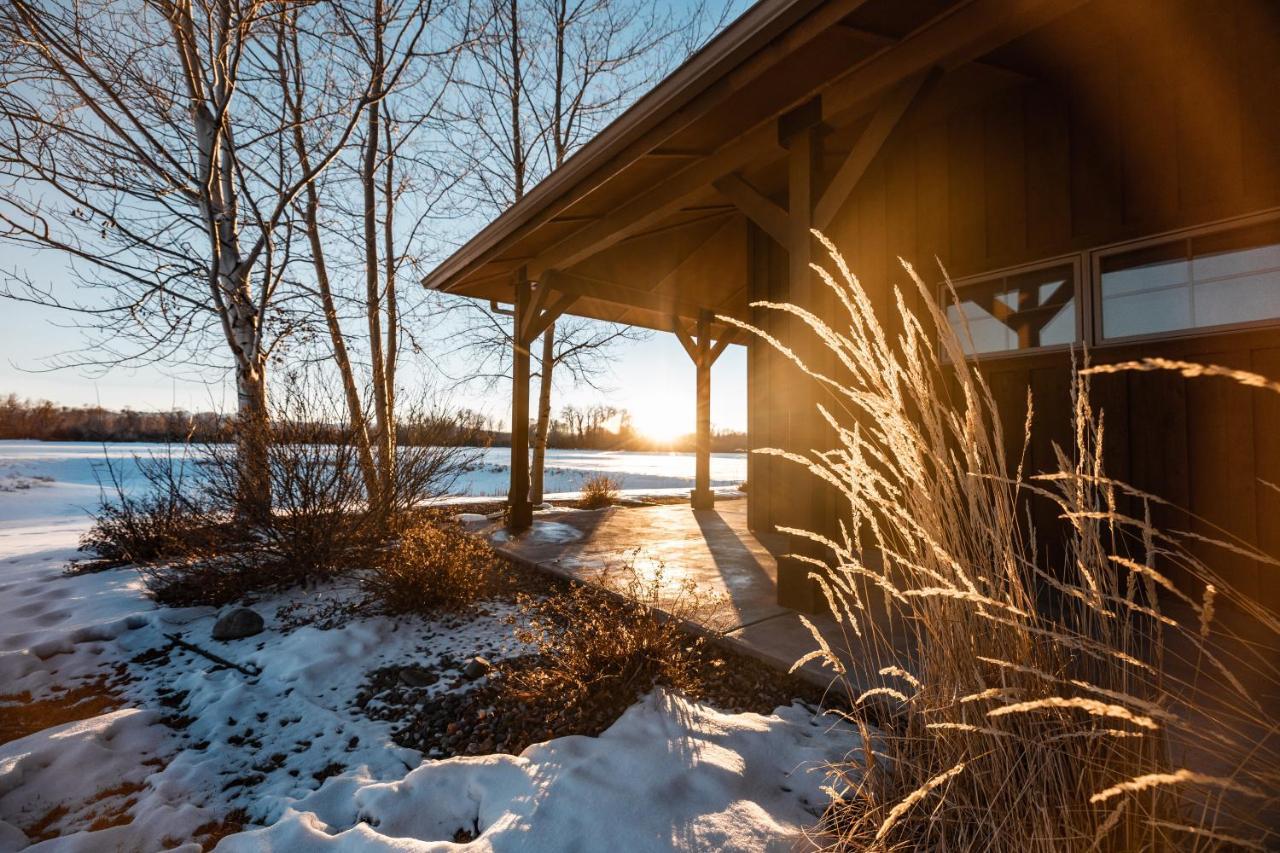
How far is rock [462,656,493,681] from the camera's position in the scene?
7.45 ft

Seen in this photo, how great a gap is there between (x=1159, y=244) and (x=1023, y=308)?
0.67m

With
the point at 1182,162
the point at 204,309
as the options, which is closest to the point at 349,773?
the point at 1182,162

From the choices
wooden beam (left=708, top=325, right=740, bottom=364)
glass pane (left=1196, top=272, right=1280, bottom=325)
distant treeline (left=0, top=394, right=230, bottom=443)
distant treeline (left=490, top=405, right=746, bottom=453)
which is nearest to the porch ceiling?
wooden beam (left=708, top=325, right=740, bottom=364)

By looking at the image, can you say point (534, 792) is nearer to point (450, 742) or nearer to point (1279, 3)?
point (450, 742)

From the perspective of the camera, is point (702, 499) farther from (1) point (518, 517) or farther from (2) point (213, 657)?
(2) point (213, 657)

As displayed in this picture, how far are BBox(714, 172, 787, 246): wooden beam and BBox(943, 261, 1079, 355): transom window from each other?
120 cm

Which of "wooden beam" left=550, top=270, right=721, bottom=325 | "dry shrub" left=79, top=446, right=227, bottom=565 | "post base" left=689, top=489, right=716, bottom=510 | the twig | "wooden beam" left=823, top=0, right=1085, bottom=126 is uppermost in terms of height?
"wooden beam" left=823, top=0, right=1085, bottom=126

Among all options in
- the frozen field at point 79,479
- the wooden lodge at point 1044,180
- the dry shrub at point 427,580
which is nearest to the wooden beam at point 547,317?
the wooden lodge at point 1044,180

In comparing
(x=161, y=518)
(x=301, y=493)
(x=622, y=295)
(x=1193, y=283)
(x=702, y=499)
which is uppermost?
(x=622, y=295)

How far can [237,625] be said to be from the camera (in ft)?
9.29

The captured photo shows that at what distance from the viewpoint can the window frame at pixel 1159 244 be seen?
250 centimetres

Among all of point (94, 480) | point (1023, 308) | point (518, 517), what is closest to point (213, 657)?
point (518, 517)

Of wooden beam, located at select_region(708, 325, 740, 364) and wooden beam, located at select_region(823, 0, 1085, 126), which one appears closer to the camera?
wooden beam, located at select_region(823, 0, 1085, 126)

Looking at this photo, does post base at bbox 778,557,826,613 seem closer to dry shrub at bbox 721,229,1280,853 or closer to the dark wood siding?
the dark wood siding
